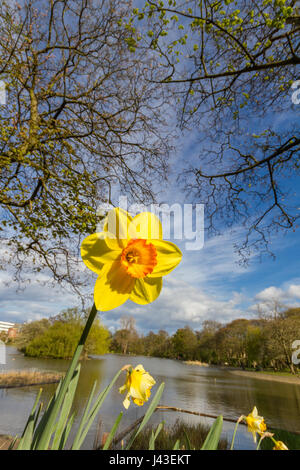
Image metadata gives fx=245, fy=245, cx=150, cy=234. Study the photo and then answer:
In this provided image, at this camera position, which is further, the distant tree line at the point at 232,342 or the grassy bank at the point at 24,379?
the distant tree line at the point at 232,342

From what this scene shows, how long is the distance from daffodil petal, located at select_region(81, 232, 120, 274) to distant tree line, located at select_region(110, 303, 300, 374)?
2690 centimetres

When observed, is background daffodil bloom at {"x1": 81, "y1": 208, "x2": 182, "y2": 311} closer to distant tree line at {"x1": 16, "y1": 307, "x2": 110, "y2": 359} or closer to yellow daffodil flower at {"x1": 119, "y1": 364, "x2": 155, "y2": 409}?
yellow daffodil flower at {"x1": 119, "y1": 364, "x2": 155, "y2": 409}

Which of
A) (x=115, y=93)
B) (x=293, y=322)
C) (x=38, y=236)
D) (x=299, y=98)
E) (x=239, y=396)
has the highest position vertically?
(x=115, y=93)

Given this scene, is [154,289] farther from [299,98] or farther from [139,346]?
[139,346]

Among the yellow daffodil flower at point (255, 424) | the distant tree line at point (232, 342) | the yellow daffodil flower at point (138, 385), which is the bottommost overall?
the distant tree line at point (232, 342)

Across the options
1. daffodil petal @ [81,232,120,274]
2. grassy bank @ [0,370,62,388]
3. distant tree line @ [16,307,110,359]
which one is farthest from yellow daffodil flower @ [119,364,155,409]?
distant tree line @ [16,307,110,359]

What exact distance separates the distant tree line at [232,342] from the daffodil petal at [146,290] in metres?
26.8

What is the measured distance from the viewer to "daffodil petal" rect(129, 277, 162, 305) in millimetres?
643

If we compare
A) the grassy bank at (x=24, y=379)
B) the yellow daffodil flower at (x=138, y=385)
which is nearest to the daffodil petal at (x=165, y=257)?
the yellow daffodil flower at (x=138, y=385)

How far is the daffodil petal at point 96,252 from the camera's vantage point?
24.1 inches

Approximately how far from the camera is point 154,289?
643 millimetres

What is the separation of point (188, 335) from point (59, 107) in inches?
2171

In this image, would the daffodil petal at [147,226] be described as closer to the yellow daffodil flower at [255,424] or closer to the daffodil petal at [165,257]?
the daffodil petal at [165,257]
